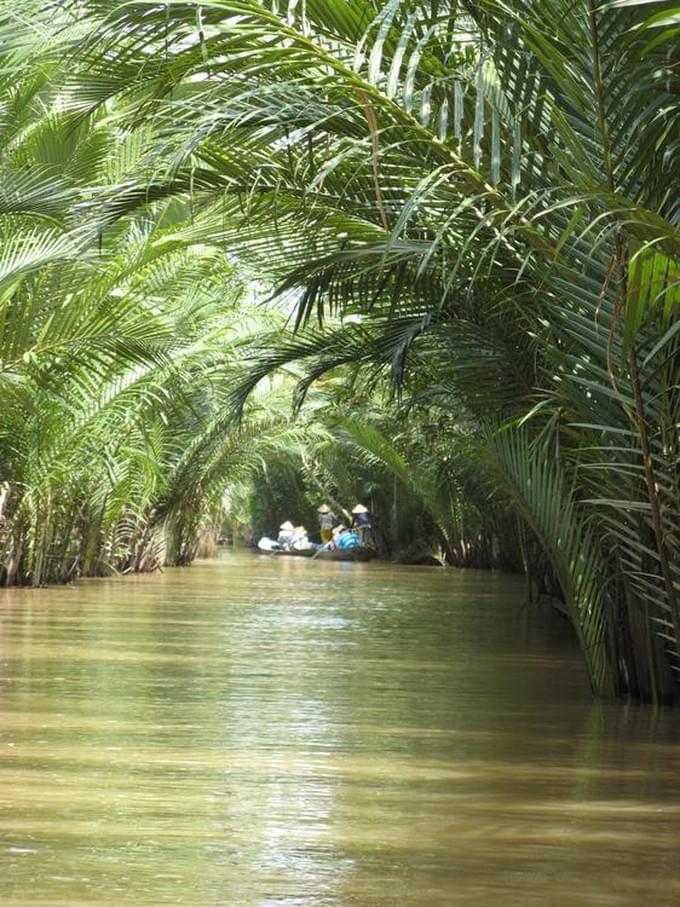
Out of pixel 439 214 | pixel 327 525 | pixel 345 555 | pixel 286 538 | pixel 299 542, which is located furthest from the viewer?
pixel 286 538

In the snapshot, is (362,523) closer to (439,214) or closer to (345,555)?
(345,555)

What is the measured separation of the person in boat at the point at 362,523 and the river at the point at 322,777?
22667 millimetres

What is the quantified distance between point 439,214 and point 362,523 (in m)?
27.2

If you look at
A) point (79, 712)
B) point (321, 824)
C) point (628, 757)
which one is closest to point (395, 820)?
point (321, 824)

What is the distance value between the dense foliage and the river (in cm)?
82

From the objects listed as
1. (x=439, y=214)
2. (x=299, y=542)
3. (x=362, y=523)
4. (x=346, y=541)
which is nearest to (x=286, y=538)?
(x=299, y=542)

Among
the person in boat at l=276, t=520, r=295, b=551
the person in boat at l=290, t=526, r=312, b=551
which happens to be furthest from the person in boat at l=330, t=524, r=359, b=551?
the person in boat at l=276, t=520, r=295, b=551

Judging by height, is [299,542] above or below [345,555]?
above

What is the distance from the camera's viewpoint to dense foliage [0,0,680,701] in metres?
5.16

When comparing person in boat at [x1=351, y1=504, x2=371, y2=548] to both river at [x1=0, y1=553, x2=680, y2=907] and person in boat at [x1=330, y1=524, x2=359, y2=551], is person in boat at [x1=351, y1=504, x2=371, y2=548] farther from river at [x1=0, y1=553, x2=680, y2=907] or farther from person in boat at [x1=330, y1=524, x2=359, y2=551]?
river at [x1=0, y1=553, x2=680, y2=907]

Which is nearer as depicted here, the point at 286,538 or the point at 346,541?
the point at 346,541

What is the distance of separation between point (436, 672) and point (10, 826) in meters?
5.08

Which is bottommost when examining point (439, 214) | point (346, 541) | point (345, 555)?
point (345, 555)

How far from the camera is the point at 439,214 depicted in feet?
23.4
